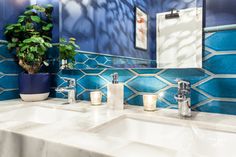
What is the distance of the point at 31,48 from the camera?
1.09 metres

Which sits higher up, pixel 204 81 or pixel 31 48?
pixel 31 48

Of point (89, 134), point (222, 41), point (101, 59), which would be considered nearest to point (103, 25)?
point (101, 59)

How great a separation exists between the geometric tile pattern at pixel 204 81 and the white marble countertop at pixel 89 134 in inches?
1.9

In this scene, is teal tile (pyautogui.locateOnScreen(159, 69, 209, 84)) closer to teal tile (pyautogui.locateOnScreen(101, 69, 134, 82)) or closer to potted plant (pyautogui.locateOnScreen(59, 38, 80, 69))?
teal tile (pyautogui.locateOnScreen(101, 69, 134, 82))

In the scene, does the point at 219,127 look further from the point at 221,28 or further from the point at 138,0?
the point at 138,0

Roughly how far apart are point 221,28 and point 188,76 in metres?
0.23

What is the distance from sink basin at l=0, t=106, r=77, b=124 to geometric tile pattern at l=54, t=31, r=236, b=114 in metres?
0.34

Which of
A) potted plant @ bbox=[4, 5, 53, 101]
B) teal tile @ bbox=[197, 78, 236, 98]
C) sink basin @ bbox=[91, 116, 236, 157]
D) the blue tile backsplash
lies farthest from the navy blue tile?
teal tile @ bbox=[197, 78, 236, 98]

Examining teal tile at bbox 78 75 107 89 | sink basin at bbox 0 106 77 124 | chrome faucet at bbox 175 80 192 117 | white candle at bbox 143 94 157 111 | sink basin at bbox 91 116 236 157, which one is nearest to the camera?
sink basin at bbox 91 116 236 157

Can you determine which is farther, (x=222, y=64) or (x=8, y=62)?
(x=8, y=62)

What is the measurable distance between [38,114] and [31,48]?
1.22 ft

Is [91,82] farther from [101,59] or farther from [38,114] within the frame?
[38,114]

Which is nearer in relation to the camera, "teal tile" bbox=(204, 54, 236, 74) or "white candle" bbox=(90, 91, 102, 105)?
"teal tile" bbox=(204, 54, 236, 74)

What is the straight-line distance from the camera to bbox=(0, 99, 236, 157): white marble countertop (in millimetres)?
448
